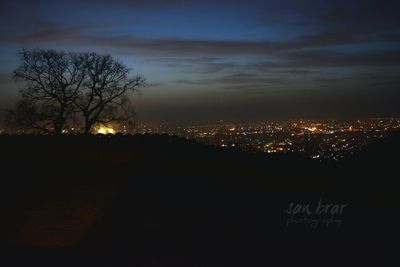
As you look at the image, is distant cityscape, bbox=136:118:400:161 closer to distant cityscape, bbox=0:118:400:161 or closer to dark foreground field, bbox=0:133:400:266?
distant cityscape, bbox=0:118:400:161

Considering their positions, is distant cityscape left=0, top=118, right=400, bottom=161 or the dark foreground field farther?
distant cityscape left=0, top=118, right=400, bottom=161

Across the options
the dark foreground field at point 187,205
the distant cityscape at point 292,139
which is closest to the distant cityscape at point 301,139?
the distant cityscape at point 292,139

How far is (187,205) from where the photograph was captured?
Answer: 10.5 meters

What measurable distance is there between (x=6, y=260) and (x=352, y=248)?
7.32 m

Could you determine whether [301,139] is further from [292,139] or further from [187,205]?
[187,205]

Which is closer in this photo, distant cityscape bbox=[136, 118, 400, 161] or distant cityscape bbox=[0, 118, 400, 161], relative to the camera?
distant cityscape bbox=[0, 118, 400, 161]

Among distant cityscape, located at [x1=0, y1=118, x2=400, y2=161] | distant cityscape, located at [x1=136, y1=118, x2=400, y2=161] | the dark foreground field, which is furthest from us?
distant cityscape, located at [x1=136, y1=118, x2=400, y2=161]

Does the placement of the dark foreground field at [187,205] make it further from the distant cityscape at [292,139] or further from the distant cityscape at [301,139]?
the distant cityscape at [301,139]

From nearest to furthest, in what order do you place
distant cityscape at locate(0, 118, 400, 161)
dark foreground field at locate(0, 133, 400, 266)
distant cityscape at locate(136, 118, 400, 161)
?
dark foreground field at locate(0, 133, 400, 266), distant cityscape at locate(0, 118, 400, 161), distant cityscape at locate(136, 118, 400, 161)

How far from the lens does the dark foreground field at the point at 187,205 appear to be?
788 cm

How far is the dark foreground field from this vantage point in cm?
788

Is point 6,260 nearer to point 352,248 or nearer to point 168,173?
point 168,173

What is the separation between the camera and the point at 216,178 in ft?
41.1

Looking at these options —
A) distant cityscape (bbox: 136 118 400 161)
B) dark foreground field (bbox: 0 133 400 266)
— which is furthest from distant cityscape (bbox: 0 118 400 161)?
dark foreground field (bbox: 0 133 400 266)
